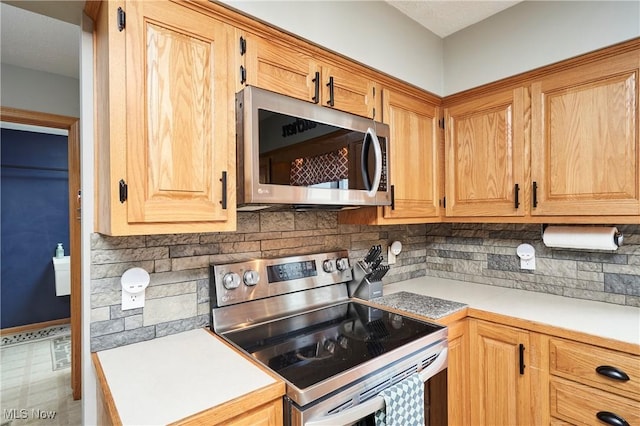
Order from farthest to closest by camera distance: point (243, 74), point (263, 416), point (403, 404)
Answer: point (243, 74), point (403, 404), point (263, 416)

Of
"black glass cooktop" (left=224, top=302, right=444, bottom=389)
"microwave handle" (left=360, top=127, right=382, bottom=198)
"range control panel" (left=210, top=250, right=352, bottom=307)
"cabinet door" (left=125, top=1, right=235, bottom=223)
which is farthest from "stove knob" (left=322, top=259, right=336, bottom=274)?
"cabinet door" (left=125, top=1, right=235, bottom=223)

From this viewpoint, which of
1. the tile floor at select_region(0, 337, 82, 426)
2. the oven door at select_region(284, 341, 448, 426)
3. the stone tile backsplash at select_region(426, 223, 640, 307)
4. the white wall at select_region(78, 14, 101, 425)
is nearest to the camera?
the oven door at select_region(284, 341, 448, 426)

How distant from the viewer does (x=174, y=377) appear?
41.6 inches

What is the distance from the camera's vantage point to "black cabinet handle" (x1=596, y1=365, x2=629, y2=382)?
127cm

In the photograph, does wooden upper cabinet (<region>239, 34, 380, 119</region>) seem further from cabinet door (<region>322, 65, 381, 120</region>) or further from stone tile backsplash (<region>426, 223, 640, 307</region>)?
stone tile backsplash (<region>426, 223, 640, 307</region>)

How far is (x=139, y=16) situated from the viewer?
1.11m

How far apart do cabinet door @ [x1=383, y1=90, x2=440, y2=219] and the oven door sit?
77 cm

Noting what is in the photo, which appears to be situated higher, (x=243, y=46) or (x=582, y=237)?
(x=243, y=46)

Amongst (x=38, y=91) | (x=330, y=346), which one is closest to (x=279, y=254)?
(x=330, y=346)

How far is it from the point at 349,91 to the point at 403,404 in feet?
4.57

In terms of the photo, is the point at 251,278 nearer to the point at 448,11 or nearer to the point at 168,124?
the point at 168,124

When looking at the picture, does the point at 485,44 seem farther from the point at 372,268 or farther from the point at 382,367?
the point at 382,367

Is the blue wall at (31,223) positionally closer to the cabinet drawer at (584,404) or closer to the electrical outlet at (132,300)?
the electrical outlet at (132,300)

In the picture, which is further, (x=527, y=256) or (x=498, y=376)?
(x=527, y=256)
